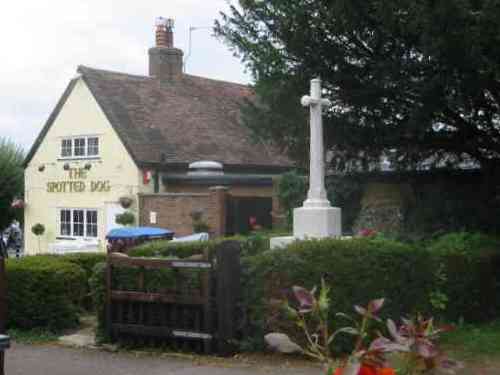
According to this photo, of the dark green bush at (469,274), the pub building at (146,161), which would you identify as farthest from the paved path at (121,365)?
the pub building at (146,161)

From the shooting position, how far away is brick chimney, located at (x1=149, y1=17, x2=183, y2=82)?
2820cm

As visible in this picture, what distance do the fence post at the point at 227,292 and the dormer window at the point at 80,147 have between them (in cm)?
1790

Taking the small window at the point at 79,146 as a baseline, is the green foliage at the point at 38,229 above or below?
below

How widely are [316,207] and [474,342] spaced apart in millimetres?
3017

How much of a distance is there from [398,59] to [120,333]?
6.08 metres

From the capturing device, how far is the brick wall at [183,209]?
72.3 ft

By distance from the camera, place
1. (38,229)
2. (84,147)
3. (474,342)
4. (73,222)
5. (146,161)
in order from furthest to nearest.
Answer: (38,229) < (73,222) < (84,147) < (146,161) < (474,342)

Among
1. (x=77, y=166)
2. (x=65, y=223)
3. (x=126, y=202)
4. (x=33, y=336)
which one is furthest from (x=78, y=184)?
(x=33, y=336)

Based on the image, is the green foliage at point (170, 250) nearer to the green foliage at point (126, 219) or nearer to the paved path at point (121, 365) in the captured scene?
the paved path at point (121, 365)

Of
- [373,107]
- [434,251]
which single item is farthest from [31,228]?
[434,251]

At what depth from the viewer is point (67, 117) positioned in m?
27.5

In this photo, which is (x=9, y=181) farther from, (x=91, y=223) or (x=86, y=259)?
(x=86, y=259)

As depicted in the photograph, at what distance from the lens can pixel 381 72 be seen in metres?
12.4

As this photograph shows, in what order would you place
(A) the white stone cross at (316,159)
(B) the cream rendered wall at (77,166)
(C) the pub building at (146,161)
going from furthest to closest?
(B) the cream rendered wall at (77,166) < (C) the pub building at (146,161) < (A) the white stone cross at (316,159)
